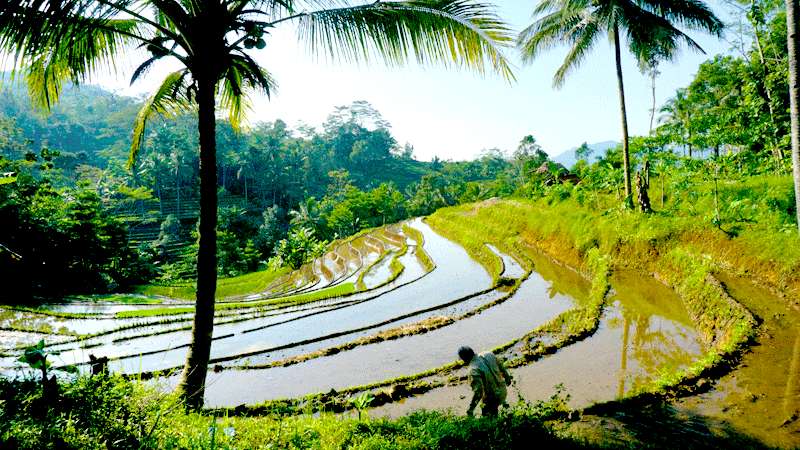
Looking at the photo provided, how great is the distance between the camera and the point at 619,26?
1509 cm

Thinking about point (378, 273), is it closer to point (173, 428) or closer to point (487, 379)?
point (487, 379)

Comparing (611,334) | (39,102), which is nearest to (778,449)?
(611,334)

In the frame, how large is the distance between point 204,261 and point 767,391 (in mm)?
7463

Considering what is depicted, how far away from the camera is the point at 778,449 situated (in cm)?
438

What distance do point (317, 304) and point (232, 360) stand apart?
6.10 m

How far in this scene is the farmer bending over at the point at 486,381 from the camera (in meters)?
5.34

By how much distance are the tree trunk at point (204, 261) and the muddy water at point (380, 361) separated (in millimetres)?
3310

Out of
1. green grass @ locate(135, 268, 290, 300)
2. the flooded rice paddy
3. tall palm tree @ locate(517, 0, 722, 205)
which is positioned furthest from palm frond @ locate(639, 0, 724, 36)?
green grass @ locate(135, 268, 290, 300)

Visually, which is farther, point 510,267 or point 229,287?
point 229,287

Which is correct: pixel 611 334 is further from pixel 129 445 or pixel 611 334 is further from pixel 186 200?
pixel 186 200

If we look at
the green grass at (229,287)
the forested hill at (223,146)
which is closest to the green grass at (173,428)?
→ the green grass at (229,287)

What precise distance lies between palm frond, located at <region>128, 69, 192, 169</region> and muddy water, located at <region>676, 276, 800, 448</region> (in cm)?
793

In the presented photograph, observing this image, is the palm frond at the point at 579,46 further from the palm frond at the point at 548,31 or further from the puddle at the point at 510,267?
the puddle at the point at 510,267

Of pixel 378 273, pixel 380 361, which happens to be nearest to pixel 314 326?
pixel 380 361
